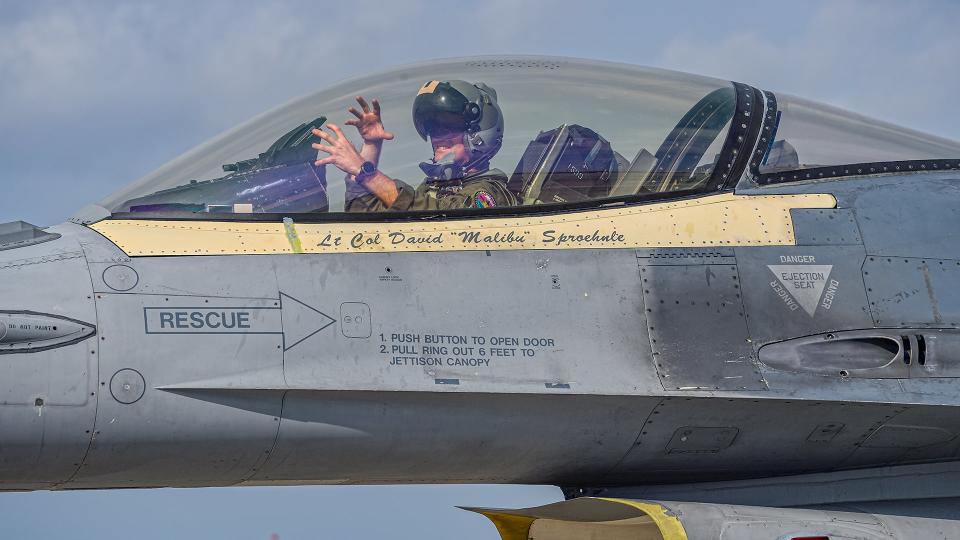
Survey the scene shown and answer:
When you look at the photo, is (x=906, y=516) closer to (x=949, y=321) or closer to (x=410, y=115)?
(x=949, y=321)

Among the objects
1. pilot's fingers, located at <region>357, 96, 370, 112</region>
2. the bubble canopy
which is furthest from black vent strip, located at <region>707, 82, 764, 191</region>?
pilot's fingers, located at <region>357, 96, 370, 112</region>

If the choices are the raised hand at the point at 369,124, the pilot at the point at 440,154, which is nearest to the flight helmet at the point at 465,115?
the pilot at the point at 440,154

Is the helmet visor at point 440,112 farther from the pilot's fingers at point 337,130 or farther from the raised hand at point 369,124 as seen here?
the pilot's fingers at point 337,130

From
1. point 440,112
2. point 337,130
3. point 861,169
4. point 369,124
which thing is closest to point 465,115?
point 440,112

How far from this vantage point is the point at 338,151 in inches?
285

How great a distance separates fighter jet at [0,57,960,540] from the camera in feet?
20.6

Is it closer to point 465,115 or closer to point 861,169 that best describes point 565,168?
point 465,115

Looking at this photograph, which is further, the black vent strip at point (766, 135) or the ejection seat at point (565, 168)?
the black vent strip at point (766, 135)

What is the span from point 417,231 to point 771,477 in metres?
2.60

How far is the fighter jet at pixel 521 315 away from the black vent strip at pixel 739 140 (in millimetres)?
19

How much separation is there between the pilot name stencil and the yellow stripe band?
0.15 metres

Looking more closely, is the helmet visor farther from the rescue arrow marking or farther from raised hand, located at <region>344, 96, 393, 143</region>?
the rescue arrow marking

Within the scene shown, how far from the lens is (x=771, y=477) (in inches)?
300

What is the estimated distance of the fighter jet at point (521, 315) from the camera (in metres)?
6.28
